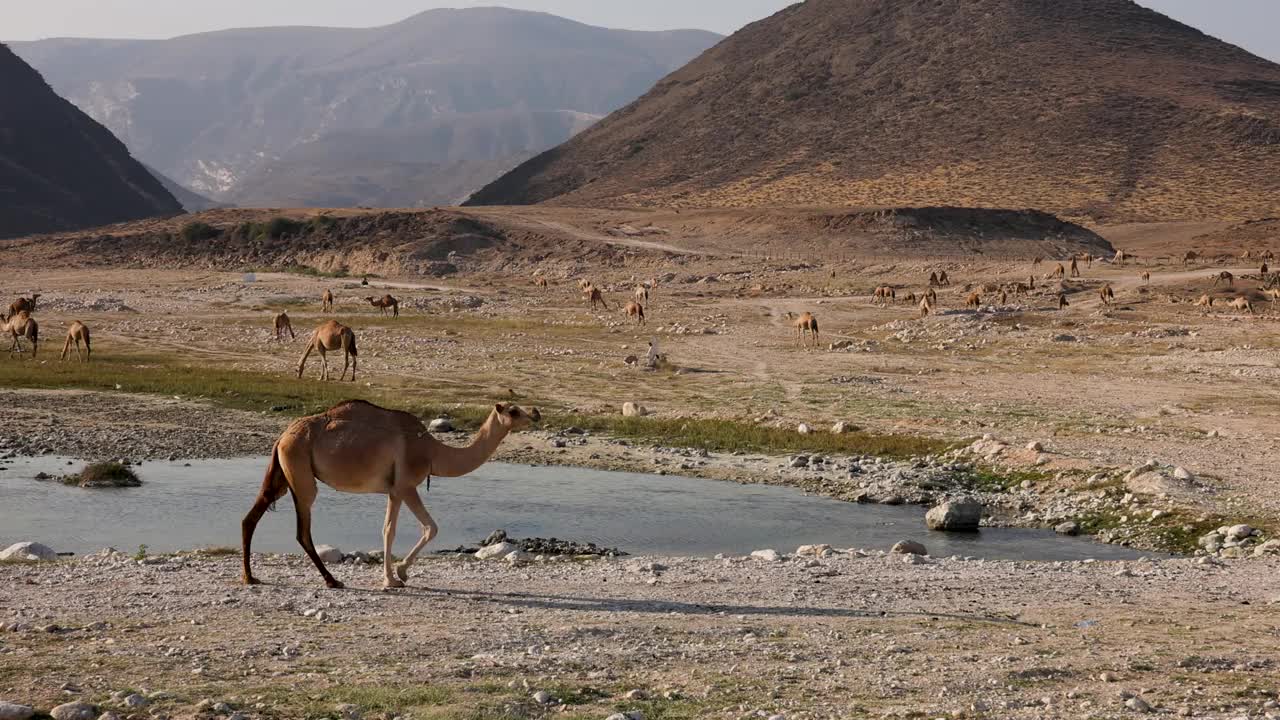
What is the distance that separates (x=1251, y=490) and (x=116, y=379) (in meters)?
24.0

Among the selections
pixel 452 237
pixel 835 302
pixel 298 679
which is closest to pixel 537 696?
pixel 298 679

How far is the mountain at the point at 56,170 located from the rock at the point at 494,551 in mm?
124719

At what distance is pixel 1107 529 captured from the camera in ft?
63.3

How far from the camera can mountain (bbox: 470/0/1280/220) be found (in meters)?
113

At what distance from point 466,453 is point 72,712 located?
5629mm

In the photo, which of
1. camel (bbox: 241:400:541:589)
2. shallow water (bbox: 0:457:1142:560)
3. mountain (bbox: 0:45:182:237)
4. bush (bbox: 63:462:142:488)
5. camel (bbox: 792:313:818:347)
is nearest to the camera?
camel (bbox: 241:400:541:589)

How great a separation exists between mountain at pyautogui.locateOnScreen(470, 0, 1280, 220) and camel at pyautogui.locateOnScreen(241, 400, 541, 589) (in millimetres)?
94012

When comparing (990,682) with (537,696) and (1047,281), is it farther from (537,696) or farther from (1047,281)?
(1047,281)

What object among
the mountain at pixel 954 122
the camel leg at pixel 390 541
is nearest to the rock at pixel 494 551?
the camel leg at pixel 390 541

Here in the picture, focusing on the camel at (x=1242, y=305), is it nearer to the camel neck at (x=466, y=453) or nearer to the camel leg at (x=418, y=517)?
the camel neck at (x=466, y=453)

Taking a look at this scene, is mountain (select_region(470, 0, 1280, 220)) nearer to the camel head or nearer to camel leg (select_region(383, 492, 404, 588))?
the camel head

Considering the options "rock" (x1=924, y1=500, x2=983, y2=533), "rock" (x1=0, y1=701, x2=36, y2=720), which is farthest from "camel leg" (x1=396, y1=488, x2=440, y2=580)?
"rock" (x1=924, y1=500, x2=983, y2=533)

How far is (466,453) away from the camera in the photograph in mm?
13969

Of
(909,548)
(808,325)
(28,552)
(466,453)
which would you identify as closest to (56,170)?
(808,325)
